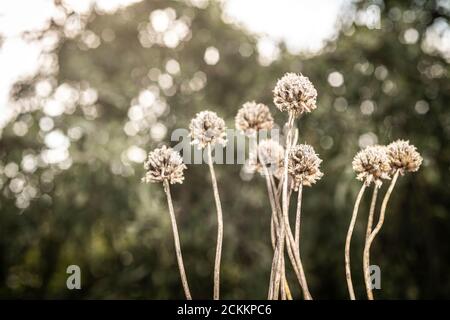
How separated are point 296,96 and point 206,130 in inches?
5.0

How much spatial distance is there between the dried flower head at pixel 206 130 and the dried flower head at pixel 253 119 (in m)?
0.04

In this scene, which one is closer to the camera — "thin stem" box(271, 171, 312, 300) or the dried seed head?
"thin stem" box(271, 171, 312, 300)

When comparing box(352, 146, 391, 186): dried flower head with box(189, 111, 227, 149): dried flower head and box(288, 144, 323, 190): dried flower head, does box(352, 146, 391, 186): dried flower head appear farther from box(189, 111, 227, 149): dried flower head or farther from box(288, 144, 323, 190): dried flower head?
box(189, 111, 227, 149): dried flower head

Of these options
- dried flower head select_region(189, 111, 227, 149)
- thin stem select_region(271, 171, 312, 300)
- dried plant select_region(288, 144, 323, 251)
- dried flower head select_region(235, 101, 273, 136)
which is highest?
dried flower head select_region(235, 101, 273, 136)

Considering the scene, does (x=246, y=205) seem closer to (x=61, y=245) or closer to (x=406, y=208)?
(x=406, y=208)

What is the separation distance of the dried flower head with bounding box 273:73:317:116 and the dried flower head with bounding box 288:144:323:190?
5 cm

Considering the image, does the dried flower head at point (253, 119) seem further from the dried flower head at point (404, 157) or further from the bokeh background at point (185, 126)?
the bokeh background at point (185, 126)

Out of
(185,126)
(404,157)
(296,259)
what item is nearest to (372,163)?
(404,157)

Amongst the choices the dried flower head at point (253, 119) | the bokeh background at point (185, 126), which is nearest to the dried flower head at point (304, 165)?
the dried flower head at point (253, 119)

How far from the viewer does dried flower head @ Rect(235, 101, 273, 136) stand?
622 mm

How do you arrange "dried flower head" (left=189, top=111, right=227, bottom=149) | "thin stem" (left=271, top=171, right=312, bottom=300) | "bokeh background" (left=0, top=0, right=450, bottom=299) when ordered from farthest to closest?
1. "bokeh background" (left=0, top=0, right=450, bottom=299)
2. "dried flower head" (left=189, top=111, right=227, bottom=149)
3. "thin stem" (left=271, top=171, right=312, bottom=300)

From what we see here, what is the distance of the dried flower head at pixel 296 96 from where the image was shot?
54 centimetres

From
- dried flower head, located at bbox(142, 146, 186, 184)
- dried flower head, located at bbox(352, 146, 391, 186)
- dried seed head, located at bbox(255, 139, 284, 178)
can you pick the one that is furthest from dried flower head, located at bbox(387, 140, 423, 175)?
dried flower head, located at bbox(142, 146, 186, 184)
